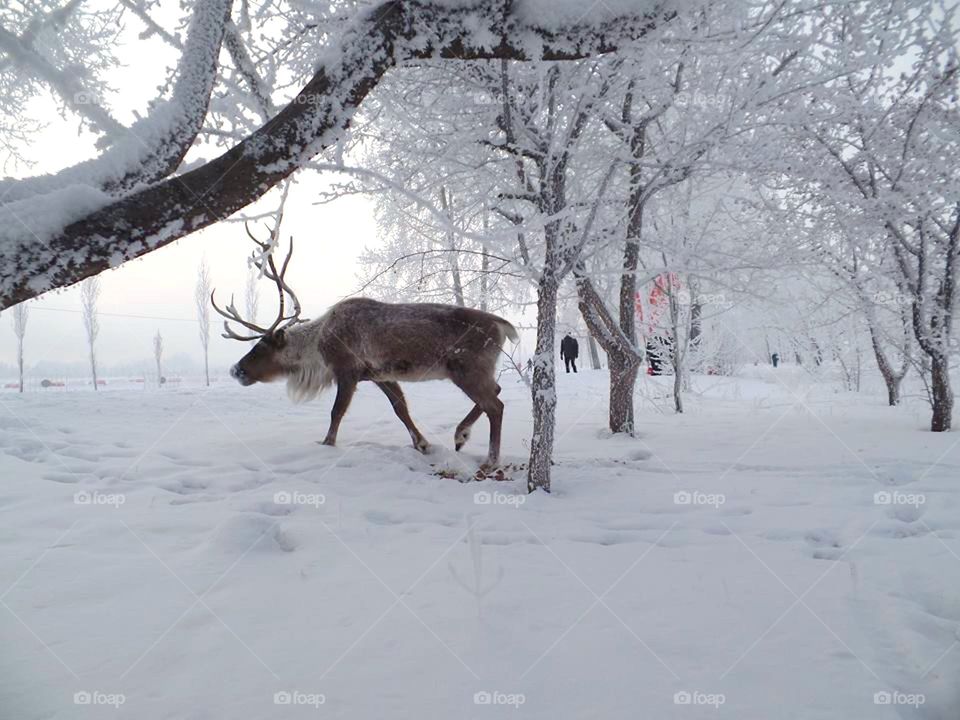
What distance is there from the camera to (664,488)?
4.32 meters

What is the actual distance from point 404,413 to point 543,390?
247 cm

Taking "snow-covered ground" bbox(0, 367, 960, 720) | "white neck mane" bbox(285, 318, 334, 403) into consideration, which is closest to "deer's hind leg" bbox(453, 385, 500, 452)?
"snow-covered ground" bbox(0, 367, 960, 720)

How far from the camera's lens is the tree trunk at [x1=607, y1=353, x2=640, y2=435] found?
684cm

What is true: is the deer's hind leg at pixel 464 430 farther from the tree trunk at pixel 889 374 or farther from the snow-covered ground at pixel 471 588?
the tree trunk at pixel 889 374

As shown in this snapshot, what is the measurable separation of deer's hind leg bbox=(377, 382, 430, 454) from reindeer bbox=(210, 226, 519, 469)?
0.5 inches

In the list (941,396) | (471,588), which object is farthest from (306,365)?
(941,396)

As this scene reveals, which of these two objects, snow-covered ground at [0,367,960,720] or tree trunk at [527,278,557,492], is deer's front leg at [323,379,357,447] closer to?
snow-covered ground at [0,367,960,720]

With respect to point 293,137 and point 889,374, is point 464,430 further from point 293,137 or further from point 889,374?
point 889,374

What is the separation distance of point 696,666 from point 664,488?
8.25 ft

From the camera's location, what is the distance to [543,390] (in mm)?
4215

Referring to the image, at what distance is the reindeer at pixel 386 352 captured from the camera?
5.72 meters

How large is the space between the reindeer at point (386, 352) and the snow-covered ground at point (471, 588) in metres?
1.01

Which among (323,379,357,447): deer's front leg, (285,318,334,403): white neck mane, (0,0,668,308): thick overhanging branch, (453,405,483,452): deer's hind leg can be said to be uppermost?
(0,0,668,308): thick overhanging branch

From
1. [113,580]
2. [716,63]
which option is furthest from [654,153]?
[113,580]
